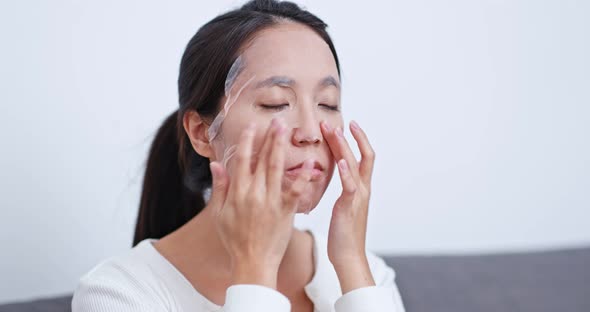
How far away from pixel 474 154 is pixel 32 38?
1162mm

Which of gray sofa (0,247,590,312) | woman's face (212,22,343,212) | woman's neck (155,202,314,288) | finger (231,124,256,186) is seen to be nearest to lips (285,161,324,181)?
woman's face (212,22,343,212)

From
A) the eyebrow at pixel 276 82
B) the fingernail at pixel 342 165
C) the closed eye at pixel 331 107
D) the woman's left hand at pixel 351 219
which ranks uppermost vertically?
the eyebrow at pixel 276 82

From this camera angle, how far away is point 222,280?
4.17 feet

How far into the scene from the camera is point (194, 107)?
1.23m

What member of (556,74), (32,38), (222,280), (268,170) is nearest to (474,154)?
(556,74)

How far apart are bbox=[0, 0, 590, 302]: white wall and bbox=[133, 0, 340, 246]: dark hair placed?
0.37 feet

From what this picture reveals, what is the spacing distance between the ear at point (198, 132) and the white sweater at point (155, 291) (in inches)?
8.4

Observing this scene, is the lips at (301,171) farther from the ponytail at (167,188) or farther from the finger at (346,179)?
the ponytail at (167,188)

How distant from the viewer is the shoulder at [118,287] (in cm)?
115

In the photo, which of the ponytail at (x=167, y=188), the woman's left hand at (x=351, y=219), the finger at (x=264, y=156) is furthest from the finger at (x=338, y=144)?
the ponytail at (x=167, y=188)

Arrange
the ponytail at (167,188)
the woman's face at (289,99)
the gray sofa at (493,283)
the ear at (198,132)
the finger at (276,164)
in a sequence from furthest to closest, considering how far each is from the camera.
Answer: the gray sofa at (493,283) → the ponytail at (167,188) → the ear at (198,132) → the woman's face at (289,99) → the finger at (276,164)

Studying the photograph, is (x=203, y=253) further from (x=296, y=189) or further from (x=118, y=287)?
(x=296, y=189)

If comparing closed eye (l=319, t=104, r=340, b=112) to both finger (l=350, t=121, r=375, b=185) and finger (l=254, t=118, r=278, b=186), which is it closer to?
finger (l=350, t=121, r=375, b=185)

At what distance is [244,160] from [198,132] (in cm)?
26
